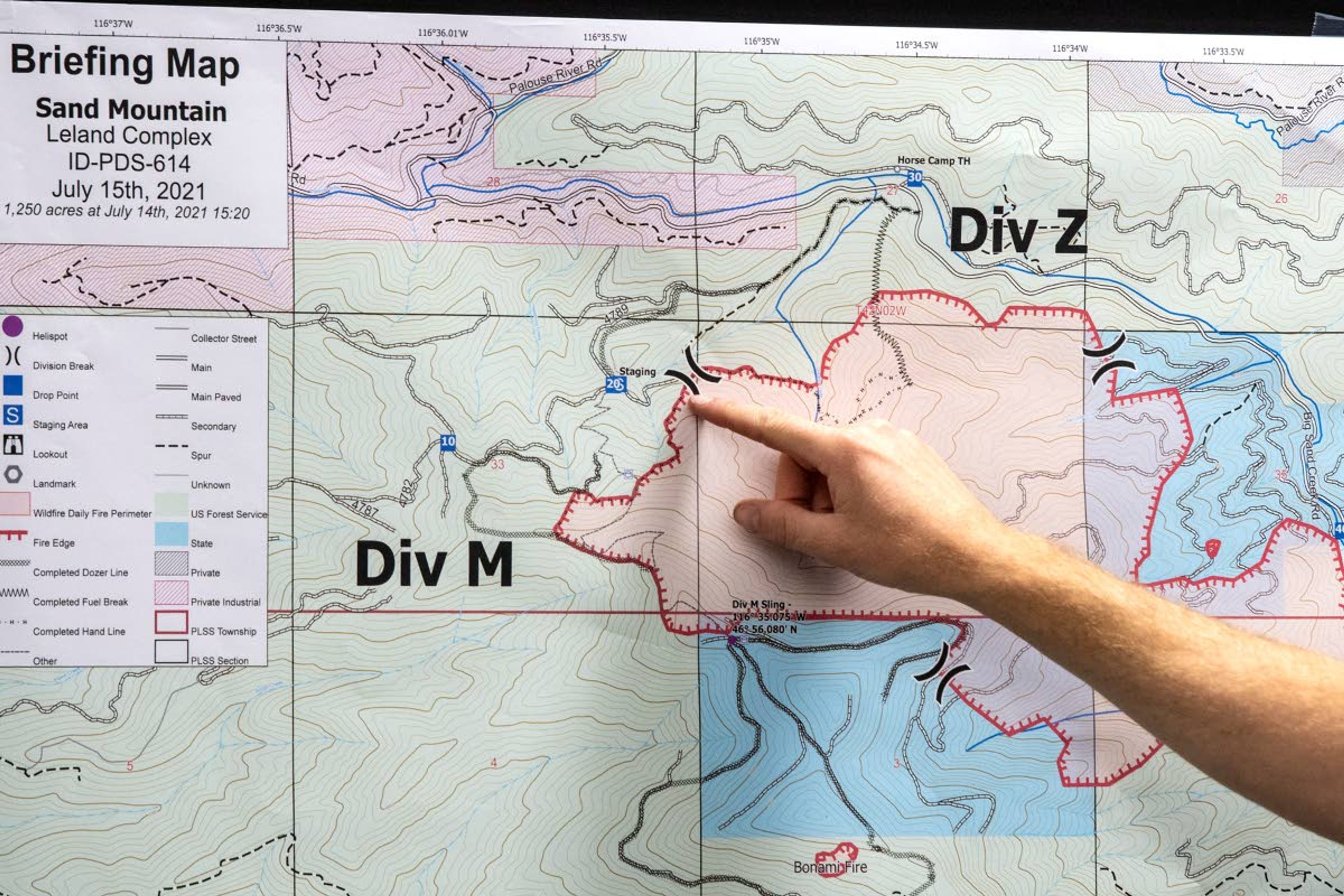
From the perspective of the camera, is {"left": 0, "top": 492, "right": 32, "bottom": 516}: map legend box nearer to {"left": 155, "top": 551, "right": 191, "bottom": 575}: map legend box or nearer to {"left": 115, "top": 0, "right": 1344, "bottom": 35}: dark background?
{"left": 155, "top": 551, "right": 191, "bottom": 575}: map legend box

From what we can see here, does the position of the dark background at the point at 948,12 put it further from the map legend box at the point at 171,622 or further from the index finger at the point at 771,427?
the map legend box at the point at 171,622

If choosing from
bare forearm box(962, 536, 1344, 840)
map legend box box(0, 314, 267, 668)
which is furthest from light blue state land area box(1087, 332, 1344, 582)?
map legend box box(0, 314, 267, 668)

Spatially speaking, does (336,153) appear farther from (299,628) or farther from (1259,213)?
(1259,213)

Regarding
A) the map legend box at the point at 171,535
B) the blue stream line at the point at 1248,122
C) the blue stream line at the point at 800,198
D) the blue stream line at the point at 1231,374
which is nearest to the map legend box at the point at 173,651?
the map legend box at the point at 171,535

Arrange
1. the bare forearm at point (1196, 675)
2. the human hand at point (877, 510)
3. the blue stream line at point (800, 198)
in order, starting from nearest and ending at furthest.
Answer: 1. the bare forearm at point (1196, 675)
2. the human hand at point (877, 510)
3. the blue stream line at point (800, 198)

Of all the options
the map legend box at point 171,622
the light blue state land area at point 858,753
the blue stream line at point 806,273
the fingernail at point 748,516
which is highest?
the blue stream line at point 806,273

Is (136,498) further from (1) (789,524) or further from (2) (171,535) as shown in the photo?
(1) (789,524)
